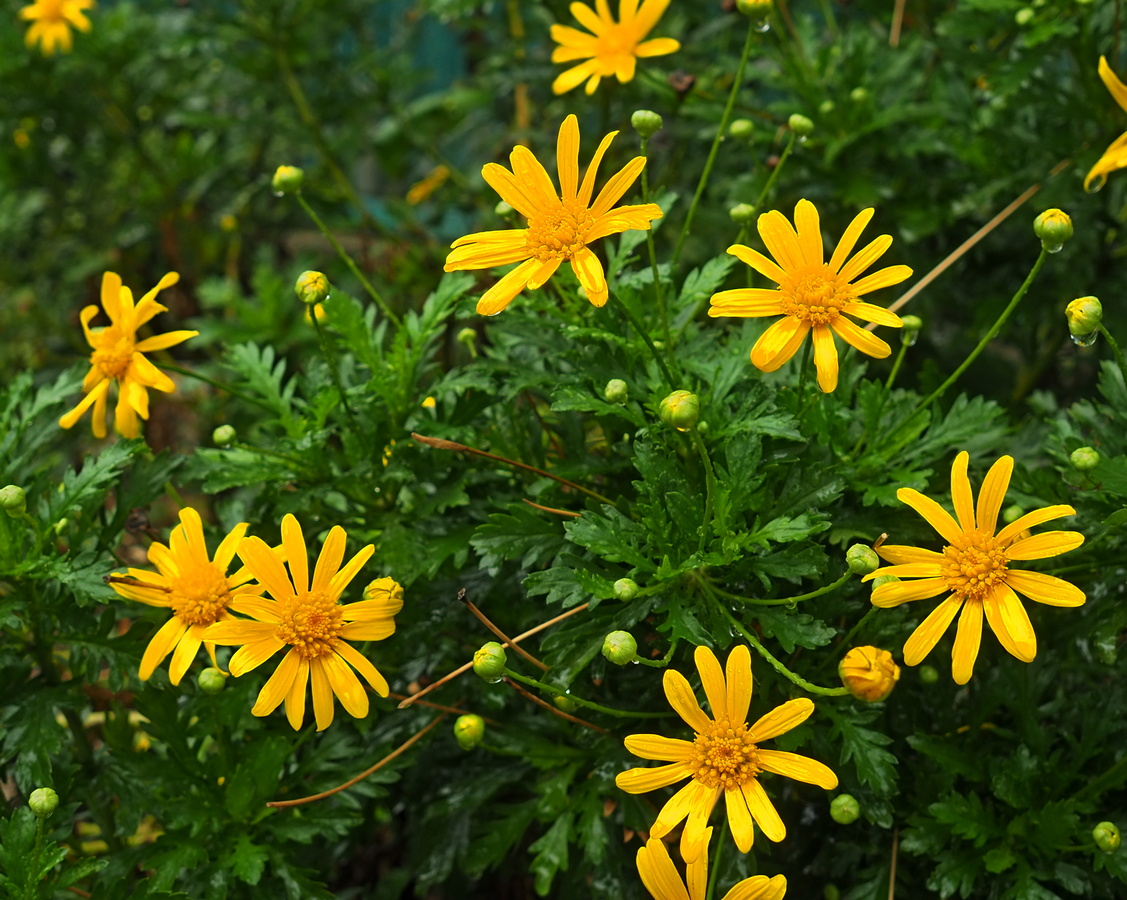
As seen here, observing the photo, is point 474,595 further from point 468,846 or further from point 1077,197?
point 1077,197

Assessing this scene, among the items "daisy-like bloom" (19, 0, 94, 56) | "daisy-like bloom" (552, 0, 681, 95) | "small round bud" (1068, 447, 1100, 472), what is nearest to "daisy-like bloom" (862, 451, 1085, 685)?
"small round bud" (1068, 447, 1100, 472)

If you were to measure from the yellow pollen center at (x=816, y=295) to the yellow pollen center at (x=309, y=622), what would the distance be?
0.67m

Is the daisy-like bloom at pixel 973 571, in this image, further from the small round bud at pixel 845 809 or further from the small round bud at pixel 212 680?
the small round bud at pixel 212 680

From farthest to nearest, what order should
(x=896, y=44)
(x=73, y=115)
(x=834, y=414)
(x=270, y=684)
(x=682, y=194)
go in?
(x=73, y=115), (x=682, y=194), (x=896, y=44), (x=834, y=414), (x=270, y=684)

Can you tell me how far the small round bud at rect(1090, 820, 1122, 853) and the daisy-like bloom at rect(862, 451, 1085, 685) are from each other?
290 millimetres

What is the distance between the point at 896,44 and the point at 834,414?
4.46 ft

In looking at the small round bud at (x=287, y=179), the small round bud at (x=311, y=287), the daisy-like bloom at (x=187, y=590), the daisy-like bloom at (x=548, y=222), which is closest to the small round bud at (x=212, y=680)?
the daisy-like bloom at (x=187, y=590)

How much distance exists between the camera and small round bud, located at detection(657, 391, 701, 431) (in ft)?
3.62

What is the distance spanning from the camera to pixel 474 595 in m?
1.49

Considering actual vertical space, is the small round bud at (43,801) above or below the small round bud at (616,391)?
below

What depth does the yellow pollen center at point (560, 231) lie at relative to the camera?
1.22 m

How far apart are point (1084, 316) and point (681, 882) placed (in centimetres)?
80

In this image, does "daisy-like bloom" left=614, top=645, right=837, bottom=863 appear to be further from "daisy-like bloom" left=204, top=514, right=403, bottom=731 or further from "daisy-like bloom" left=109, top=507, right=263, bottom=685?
"daisy-like bloom" left=109, top=507, right=263, bottom=685

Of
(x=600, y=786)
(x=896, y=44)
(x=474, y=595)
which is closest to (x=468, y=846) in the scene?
(x=600, y=786)
